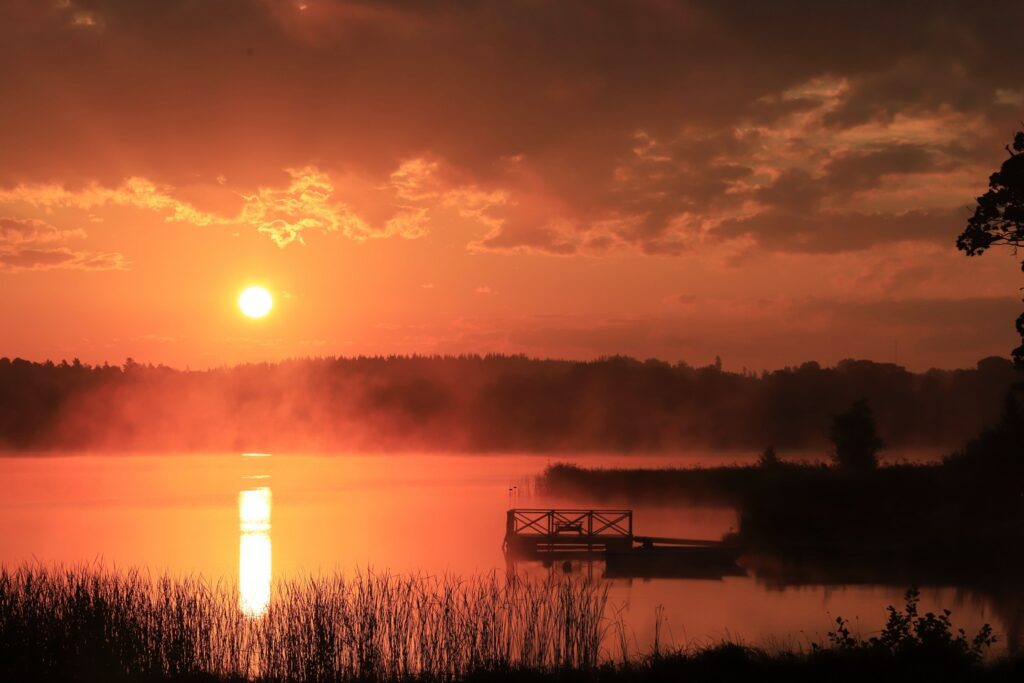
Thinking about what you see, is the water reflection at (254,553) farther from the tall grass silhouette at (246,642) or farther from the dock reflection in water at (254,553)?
the tall grass silhouette at (246,642)

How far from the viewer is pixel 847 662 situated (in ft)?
60.3

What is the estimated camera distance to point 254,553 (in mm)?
52250

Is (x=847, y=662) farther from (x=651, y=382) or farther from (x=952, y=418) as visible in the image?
(x=651, y=382)

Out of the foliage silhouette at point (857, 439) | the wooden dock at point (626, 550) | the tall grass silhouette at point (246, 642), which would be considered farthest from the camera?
the foliage silhouette at point (857, 439)

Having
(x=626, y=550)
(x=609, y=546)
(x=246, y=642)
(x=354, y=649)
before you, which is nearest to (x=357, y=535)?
(x=609, y=546)

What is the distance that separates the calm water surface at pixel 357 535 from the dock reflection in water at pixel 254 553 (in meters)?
0.11

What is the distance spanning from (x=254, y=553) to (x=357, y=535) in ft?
25.5

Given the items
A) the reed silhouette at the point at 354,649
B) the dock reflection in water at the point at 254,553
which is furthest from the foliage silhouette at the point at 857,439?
the reed silhouette at the point at 354,649

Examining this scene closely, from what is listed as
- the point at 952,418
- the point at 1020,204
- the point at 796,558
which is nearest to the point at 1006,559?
the point at 796,558

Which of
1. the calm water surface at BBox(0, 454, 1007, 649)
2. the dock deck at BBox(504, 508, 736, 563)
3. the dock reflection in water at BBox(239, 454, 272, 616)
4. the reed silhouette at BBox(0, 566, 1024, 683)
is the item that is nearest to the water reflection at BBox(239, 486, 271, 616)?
the dock reflection in water at BBox(239, 454, 272, 616)

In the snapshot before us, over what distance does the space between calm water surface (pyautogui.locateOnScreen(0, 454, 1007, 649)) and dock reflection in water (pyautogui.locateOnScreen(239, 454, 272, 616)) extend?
110mm

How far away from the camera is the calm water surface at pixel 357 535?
3247cm

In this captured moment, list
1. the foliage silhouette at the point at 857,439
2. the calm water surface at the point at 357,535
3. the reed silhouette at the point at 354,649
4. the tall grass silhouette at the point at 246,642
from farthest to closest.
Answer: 1. the foliage silhouette at the point at 857,439
2. the calm water surface at the point at 357,535
3. the tall grass silhouette at the point at 246,642
4. the reed silhouette at the point at 354,649

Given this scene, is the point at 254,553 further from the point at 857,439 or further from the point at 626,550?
the point at 857,439
